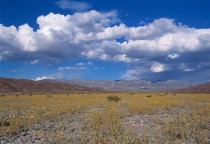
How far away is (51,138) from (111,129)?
3.31 metres

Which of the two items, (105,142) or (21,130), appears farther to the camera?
(21,130)

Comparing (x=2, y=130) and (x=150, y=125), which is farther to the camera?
(x=150, y=125)

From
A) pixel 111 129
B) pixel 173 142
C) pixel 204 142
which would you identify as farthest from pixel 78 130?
pixel 204 142

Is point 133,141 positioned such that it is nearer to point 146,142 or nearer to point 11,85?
point 146,142

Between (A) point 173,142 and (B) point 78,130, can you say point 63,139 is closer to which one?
(B) point 78,130

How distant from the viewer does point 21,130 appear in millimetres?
15195

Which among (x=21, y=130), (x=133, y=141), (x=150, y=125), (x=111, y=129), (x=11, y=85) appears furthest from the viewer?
(x=11, y=85)

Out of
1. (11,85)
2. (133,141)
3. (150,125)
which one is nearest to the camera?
(133,141)

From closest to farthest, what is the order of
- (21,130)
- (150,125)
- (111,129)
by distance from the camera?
(111,129) < (21,130) < (150,125)

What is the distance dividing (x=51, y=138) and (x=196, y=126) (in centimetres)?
836

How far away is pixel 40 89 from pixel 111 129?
137376mm

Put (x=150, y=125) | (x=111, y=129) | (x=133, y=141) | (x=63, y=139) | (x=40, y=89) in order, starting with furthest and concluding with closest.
Answer: 1. (x=40, y=89)
2. (x=150, y=125)
3. (x=111, y=129)
4. (x=63, y=139)
5. (x=133, y=141)

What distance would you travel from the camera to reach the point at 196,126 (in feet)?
50.2

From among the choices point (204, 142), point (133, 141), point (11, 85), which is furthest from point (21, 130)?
point (11, 85)
